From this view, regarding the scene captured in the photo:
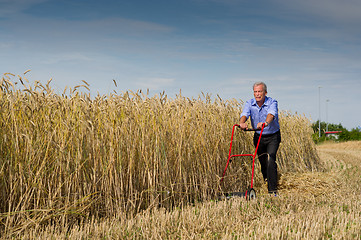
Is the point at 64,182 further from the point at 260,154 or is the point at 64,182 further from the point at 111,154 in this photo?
the point at 260,154

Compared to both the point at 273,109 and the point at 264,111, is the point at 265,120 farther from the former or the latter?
the point at 273,109

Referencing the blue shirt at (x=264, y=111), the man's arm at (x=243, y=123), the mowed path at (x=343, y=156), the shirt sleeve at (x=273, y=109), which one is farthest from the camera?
the mowed path at (x=343, y=156)

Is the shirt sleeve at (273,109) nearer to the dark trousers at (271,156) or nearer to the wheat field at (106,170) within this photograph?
the dark trousers at (271,156)

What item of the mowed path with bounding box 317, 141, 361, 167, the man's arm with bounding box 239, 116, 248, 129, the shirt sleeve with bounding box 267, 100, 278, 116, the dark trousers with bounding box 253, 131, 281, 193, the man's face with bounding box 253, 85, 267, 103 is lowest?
the mowed path with bounding box 317, 141, 361, 167

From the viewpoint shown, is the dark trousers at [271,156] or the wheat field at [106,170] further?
the dark trousers at [271,156]

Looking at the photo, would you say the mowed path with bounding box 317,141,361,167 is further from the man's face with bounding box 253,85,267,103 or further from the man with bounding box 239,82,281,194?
the man's face with bounding box 253,85,267,103

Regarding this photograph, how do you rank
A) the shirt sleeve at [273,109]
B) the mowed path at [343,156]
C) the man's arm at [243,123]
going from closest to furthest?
1. the man's arm at [243,123]
2. the shirt sleeve at [273,109]
3. the mowed path at [343,156]

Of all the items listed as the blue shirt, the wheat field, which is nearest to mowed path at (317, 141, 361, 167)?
the blue shirt

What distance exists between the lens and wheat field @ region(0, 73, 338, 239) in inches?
150

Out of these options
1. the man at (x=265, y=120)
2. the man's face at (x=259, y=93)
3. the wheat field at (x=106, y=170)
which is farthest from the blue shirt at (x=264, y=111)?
the wheat field at (x=106, y=170)

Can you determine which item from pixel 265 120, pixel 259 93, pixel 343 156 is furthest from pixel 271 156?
pixel 343 156

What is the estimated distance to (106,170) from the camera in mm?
4242

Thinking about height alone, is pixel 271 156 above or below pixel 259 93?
below

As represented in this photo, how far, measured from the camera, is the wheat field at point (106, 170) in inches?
150
